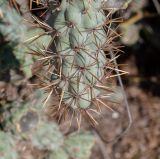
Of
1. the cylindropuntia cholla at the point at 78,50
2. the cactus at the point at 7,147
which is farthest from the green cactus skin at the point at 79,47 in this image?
the cactus at the point at 7,147

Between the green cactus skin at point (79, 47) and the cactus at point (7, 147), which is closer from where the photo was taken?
the green cactus skin at point (79, 47)

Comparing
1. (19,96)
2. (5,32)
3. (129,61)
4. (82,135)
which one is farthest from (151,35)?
(5,32)

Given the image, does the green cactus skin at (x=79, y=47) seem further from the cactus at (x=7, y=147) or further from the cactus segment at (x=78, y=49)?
the cactus at (x=7, y=147)

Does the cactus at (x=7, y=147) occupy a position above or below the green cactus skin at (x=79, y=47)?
below

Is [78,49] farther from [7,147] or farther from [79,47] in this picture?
[7,147]

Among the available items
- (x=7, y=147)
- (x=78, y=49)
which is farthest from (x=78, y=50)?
(x=7, y=147)

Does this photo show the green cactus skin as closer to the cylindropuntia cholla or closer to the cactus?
Answer: the cylindropuntia cholla

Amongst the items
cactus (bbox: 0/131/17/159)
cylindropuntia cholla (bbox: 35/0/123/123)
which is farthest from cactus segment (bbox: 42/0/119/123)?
cactus (bbox: 0/131/17/159)

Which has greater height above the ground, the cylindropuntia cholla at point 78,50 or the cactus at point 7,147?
the cylindropuntia cholla at point 78,50

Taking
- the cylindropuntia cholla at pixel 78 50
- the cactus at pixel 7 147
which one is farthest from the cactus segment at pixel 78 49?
the cactus at pixel 7 147
